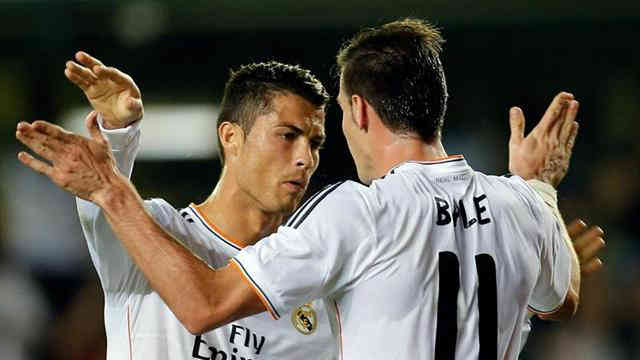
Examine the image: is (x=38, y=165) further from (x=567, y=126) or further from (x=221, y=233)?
(x=567, y=126)

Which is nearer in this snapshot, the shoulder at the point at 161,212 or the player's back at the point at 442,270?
the player's back at the point at 442,270

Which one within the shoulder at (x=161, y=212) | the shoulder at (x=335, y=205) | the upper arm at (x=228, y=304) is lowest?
the upper arm at (x=228, y=304)

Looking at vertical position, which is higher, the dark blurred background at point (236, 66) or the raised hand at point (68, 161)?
the raised hand at point (68, 161)

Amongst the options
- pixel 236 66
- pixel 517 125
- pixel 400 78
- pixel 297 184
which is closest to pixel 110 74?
pixel 400 78

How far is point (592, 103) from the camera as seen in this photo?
10164mm

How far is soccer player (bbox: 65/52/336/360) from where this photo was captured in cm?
326

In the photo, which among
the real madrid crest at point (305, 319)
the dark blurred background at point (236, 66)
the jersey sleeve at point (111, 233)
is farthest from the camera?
the dark blurred background at point (236, 66)

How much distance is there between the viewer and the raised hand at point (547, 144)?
3.65 meters

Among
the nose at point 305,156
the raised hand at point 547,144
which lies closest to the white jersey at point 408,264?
the raised hand at point 547,144

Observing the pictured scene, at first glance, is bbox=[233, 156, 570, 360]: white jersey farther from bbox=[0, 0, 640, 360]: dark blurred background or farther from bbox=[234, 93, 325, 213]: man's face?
bbox=[0, 0, 640, 360]: dark blurred background

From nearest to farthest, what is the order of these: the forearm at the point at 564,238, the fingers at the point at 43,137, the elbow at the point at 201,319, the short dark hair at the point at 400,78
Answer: the elbow at the point at 201,319
the fingers at the point at 43,137
the short dark hair at the point at 400,78
the forearm at the point at 564,238

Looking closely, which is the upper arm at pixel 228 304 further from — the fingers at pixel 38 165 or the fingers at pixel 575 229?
the fingers at pixel 575 229

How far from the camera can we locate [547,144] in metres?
3.68

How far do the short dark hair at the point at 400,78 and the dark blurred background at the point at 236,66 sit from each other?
6.33 meters
